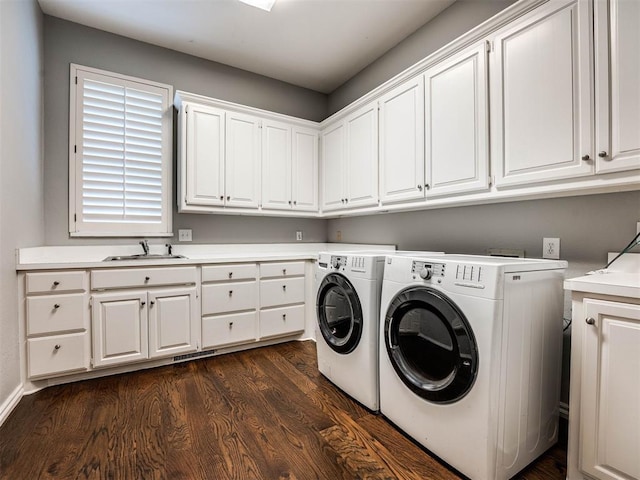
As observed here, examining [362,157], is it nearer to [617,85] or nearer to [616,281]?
[617,85]

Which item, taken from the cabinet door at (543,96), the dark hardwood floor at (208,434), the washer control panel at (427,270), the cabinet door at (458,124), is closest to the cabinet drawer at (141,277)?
the dark hardwood floor at (208,434)

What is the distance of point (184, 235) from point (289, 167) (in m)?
1.23

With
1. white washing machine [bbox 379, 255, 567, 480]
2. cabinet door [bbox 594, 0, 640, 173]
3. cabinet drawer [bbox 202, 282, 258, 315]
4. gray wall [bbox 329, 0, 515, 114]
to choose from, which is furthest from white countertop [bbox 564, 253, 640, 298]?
cabinet drawer [bbox 202, 282, 258, 315]

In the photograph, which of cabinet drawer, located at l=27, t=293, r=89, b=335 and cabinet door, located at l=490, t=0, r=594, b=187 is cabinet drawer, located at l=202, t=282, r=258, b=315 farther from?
cabinet door, located at l=490, t=0, r=594, b=187

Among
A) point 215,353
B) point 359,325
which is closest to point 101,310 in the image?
point 215,353

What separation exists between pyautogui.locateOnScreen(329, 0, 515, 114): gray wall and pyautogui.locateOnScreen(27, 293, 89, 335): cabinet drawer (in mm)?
3120

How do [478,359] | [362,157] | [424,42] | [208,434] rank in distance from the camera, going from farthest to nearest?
[362,157]
[424,42]
[208,434]
[478,359]

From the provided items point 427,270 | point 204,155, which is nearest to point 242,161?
point 204,155

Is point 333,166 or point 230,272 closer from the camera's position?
point 230,272

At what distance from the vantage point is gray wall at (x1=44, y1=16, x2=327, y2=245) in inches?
97.1

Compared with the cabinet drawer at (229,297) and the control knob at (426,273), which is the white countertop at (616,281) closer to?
the control knob at (426,273)

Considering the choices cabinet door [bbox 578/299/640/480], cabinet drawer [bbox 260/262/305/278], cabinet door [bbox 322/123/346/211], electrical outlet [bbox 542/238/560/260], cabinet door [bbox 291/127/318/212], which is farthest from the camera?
cabinet door [bbox 291/127/318/212]

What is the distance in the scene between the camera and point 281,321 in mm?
2918

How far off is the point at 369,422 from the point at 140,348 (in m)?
1.73
